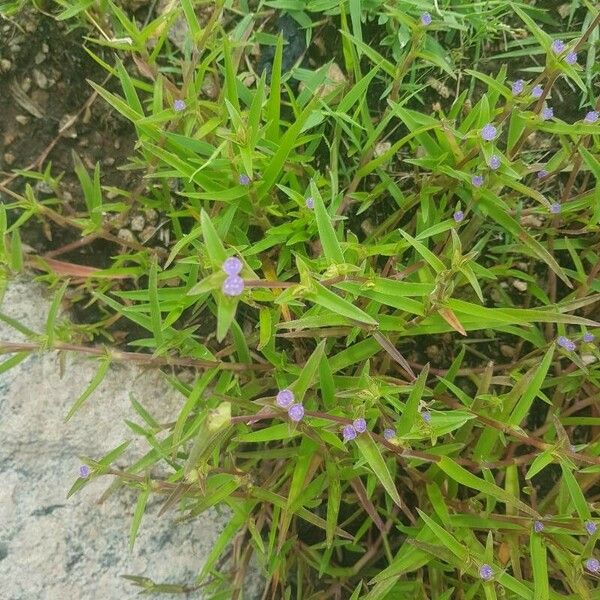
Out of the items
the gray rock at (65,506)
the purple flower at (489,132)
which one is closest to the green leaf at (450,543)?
the gray rock at (65,506)

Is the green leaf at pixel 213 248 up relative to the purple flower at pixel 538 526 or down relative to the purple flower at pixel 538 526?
up

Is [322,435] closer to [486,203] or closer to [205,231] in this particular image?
[205,231]

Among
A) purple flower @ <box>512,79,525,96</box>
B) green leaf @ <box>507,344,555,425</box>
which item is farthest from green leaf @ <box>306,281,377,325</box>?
purple flower @ <box>512,79,525,96</box>

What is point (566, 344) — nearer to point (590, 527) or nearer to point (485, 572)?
point (590, 527)

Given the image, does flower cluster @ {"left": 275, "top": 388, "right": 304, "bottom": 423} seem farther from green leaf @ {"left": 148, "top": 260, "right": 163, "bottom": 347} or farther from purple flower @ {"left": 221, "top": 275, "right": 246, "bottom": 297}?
green leaf @ {"left": 148, "top": 260, "right": 163, "bottom": 347}

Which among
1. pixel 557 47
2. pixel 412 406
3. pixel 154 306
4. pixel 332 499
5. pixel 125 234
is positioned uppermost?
pixel 557 47

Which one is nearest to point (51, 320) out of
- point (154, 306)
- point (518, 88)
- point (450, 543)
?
point (154, 306)

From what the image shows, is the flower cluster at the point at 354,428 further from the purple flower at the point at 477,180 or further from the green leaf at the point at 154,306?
the purple flower at the point at 477,180
